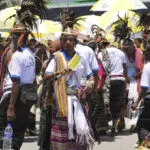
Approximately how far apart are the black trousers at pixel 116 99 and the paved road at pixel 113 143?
45 centimetres

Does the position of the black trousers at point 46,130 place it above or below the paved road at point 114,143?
above

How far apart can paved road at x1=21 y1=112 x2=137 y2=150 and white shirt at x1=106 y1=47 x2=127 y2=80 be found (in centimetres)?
113

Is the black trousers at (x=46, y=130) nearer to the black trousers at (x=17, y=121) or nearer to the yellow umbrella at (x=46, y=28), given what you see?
the black trousers at (x=17, y=121)

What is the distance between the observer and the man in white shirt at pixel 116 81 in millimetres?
12469

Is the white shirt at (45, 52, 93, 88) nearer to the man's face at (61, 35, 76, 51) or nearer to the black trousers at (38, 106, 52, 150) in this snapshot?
the man's face at (61, 35, 76, 51)

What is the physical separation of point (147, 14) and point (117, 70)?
370 centimetres

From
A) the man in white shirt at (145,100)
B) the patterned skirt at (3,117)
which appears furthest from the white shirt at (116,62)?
the patterned skirt at (3,117)

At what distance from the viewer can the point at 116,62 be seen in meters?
12.4

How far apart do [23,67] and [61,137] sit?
1.10 meters

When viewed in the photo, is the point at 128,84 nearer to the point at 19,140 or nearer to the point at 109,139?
the point at 109,139

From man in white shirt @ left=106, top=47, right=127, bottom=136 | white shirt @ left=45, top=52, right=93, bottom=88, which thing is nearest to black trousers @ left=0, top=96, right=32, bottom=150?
white shirt @ left=45, top=52, right=93, bottom=88

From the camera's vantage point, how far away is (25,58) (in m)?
8.30

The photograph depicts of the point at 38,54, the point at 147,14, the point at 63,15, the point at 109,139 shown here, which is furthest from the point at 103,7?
the point at 63,15

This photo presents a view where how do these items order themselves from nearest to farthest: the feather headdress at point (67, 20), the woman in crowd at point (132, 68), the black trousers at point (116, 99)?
the feather headdress at point (67, 20), the woman in crowd at point (132, 68), the black trousers at point (116, 99)
